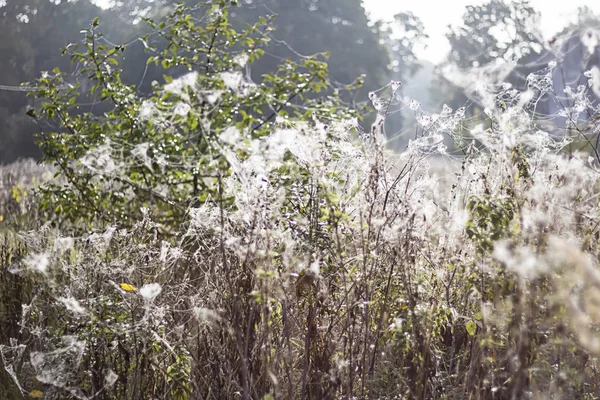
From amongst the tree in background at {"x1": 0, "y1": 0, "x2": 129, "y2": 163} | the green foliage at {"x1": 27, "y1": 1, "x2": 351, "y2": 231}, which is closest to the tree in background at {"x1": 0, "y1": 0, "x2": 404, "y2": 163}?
the tree in background at {"x1": 0, "y1": 0, "x2": 129, "y2": 163}

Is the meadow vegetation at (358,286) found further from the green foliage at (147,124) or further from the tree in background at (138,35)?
the tree in background at (138,35)

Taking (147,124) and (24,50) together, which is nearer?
(147,124)

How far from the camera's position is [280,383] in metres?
2.76

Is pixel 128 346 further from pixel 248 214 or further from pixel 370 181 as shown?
pixel 370 181

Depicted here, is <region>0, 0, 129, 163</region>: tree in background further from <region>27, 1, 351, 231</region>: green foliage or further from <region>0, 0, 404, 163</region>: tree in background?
<region>27, 1, 351, 231</region>: green foliage

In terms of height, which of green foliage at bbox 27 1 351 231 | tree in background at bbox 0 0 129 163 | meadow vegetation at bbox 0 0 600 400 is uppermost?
tree in background at bbox 0 0 129 163

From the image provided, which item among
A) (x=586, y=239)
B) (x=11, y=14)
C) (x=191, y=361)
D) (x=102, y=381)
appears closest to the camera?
(x=586, y=239)

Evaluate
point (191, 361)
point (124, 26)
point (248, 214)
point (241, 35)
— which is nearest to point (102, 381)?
point (191, 361)

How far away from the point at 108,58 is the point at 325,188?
332cm

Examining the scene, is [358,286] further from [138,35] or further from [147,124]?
[138,35]

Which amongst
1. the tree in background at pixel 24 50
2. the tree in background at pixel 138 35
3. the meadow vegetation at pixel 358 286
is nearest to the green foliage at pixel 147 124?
the tree in background at pixel 138 35

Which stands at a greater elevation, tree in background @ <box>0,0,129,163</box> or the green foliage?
tree in background @ <box>0,0,129,163</box>

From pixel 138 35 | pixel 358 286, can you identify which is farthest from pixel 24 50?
pixel 358 286

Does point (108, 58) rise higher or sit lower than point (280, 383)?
higher
